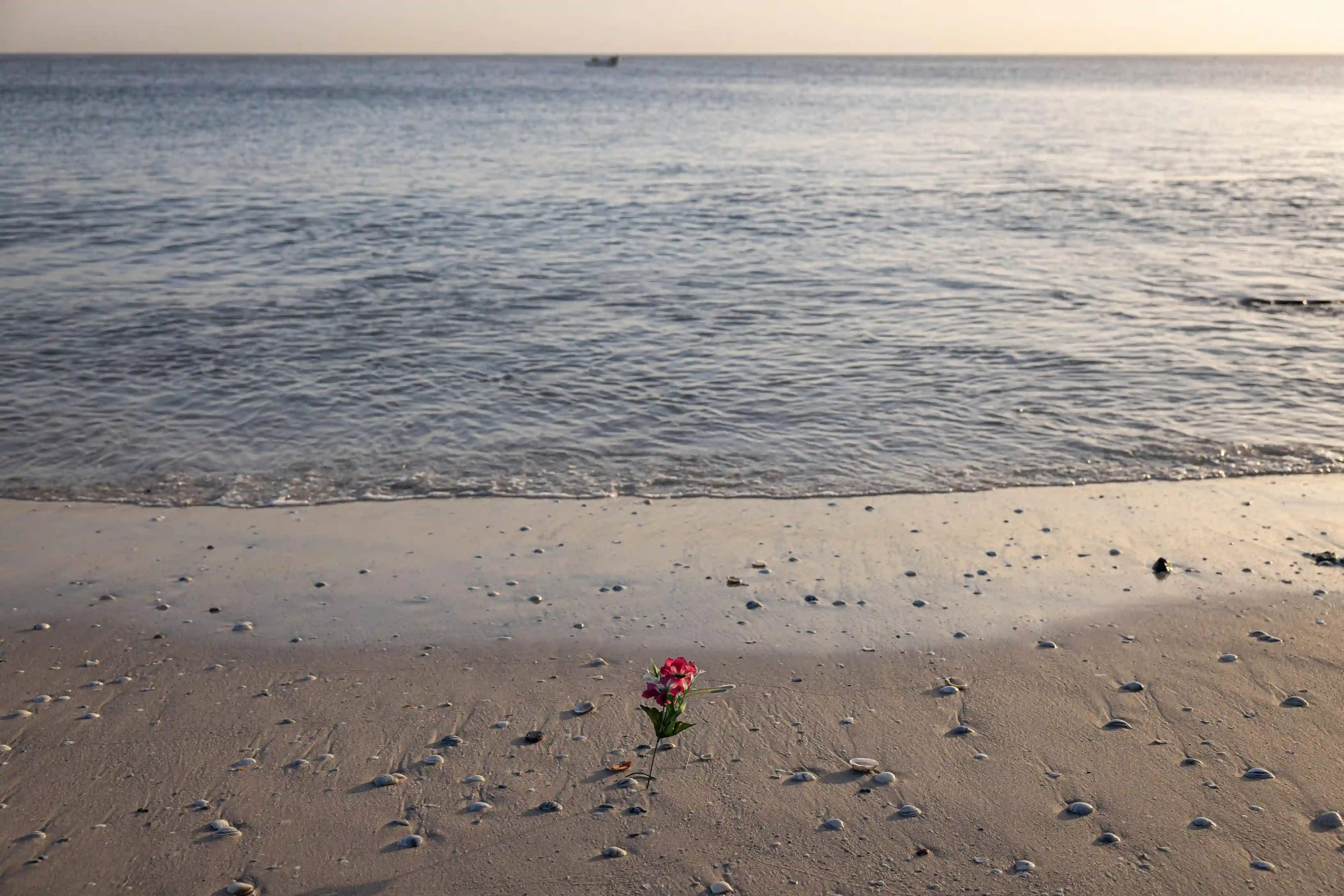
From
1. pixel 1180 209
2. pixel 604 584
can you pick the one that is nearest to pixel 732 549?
pixel 604 584

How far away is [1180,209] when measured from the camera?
25.2 metres

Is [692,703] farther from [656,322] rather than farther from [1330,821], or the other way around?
[656,322]

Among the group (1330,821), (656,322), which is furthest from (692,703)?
(656,322)

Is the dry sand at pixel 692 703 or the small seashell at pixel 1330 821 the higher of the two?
the small seashell at pixel 1330 821

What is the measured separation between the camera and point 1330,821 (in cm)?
460

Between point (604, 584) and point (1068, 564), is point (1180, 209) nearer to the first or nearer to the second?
point (1068, 564)

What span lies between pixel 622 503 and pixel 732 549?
4.52 feet

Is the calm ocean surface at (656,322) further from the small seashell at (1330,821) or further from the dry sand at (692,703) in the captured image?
the small seashell at (1330,821)

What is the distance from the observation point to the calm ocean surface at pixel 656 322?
9.91 m

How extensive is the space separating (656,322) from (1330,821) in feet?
38.7

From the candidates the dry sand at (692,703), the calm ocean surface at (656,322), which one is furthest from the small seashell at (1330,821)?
the calm ocean surface at (656,322)

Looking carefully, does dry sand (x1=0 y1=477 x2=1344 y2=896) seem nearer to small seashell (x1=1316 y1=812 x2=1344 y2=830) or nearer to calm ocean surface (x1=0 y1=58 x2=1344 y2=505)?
small seashell (x1=1316 y1=812 x2=1344 y2=830)

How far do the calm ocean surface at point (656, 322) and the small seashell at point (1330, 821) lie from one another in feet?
15.4

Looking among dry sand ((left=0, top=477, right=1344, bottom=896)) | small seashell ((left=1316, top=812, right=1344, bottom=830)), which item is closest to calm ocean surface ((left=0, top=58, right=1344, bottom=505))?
dry sand ((left=0, top=477, right=1344, bottom=896))
